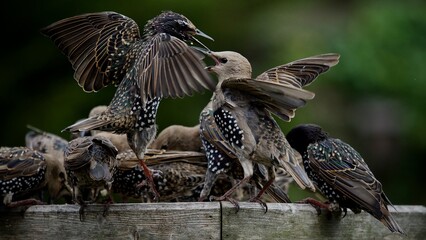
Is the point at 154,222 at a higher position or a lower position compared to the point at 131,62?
lower

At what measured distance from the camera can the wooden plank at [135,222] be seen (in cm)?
514

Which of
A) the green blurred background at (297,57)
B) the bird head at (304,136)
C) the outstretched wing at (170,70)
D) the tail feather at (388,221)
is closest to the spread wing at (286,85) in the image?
the bird head at (304,136)

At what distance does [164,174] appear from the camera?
634 centimetres

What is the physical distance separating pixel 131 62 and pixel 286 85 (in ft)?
3.21

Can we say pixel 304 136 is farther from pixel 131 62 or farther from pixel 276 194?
pixel 131 62

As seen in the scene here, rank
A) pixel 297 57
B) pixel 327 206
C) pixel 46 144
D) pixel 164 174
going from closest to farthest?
pixel 327 206
pixel 164 174
pixel 46 144
pixel 297 57

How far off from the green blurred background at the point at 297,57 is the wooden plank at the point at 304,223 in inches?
144

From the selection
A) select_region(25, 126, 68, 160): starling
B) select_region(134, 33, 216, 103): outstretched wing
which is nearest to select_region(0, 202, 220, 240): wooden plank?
select_region(134, 33, 216, 103): outstretched wing

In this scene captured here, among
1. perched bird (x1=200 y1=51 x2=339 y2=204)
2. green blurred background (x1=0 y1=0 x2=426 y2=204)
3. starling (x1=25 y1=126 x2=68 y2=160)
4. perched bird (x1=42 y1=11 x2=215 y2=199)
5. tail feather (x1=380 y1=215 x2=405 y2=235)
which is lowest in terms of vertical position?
green blurred background (x1=0 y1=0 x2=426 y2=204)

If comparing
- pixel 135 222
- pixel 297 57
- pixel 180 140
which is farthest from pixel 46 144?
pixel 297 57

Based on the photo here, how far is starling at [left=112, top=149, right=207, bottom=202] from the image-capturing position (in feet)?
20.5

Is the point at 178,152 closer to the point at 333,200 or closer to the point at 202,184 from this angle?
the point at 202,184

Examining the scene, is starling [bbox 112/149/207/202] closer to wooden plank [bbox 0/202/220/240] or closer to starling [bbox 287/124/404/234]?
starling [bbox 287/124/404/234]

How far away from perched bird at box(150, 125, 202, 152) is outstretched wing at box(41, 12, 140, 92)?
3.69ft
